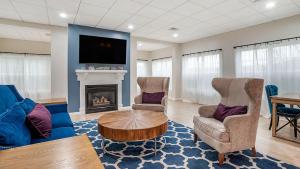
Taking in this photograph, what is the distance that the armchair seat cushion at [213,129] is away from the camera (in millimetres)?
2066

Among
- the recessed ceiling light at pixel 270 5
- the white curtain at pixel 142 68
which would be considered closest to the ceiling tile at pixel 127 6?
the recessed ceiling light at pixel 270 5

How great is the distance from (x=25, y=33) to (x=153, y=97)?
15.5 feet

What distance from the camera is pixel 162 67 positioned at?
8109 millimetres

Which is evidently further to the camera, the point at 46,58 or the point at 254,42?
the point at 46,58

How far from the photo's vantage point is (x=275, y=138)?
294 centimetres

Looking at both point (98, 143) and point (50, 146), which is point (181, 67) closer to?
point (98, 143)

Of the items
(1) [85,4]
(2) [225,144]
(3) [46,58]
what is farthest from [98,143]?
(3) [46,58]

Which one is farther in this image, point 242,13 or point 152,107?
point 242,13

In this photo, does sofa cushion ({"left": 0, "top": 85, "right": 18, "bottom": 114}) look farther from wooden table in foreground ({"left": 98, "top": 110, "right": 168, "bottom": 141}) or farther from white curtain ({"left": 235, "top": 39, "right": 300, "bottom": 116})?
white curtain ({"left": 235, "top": 39, "right": 300, "bottom": 116})

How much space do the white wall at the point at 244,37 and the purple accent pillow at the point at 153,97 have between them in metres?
2.71

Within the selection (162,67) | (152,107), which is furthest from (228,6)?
(162,67)

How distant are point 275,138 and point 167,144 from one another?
6.46ft

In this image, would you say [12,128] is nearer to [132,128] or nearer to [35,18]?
[132,128]

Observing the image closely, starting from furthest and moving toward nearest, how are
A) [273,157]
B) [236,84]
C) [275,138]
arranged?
[275,138] < [236,84] < [273,157]
